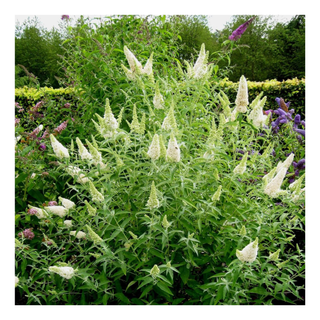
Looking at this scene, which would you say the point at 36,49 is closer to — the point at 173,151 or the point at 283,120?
the point at 283,120

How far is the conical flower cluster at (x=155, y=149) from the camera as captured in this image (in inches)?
83.5

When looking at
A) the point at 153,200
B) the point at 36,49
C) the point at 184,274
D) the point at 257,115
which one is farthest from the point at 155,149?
the point at 36,49

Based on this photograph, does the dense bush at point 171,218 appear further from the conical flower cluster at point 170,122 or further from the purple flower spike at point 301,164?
the purple flower spike at point 301,164

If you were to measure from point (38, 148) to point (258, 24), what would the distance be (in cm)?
2067

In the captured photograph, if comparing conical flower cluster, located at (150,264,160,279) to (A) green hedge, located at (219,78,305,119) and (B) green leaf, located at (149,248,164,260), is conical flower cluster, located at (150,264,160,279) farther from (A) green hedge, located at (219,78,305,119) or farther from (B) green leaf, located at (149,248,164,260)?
(A) green hedge, located at (219,78,305,119)

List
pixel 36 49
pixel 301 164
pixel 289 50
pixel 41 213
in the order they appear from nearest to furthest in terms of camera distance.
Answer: pixel 41 213
pixel 301 164
pixel 289 50
pixel 36 49

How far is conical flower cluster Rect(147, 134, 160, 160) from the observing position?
212cm

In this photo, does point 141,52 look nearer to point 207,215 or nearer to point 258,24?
point 207,215

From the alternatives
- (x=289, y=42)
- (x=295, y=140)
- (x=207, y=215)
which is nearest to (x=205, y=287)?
(x=207, y=215)

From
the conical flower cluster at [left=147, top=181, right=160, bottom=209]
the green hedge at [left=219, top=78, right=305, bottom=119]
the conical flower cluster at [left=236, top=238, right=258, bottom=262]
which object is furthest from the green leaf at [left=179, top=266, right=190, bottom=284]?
the green hedge at [left=219, top=78, right=305, bottom=119]

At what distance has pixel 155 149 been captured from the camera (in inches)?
84.3

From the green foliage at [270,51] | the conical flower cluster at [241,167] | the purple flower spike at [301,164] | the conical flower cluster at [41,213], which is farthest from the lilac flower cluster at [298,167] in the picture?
the green foliage at [270,51]

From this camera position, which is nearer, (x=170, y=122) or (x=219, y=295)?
(x=219, y=295)

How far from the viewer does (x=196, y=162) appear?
254 cm
